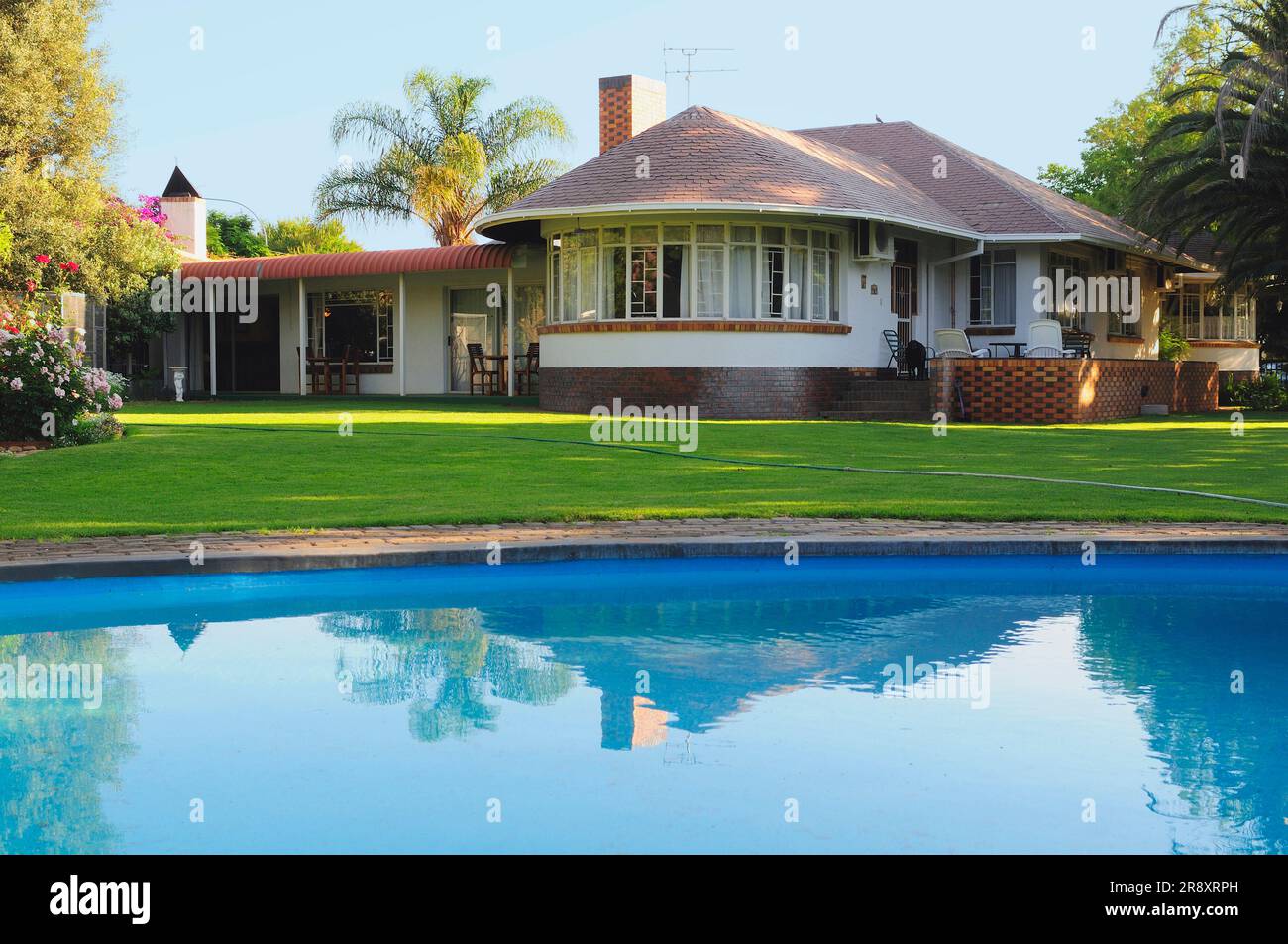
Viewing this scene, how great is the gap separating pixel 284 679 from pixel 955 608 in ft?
14.5

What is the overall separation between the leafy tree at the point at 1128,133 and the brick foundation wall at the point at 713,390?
1710 centimetres

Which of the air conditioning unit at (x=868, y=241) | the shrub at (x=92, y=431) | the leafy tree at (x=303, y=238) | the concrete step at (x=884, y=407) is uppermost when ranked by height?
the leafy tree at (x=303, y=238)

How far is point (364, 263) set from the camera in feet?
98.9

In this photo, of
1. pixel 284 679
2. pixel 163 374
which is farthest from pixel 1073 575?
pixel 163 374

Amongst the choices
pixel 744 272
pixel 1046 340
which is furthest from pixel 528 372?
pixel 1046 340

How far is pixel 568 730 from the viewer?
608cm

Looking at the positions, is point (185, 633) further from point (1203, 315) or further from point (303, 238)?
point (303, 238)

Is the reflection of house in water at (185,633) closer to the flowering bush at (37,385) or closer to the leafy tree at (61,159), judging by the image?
the flowering bush at (37,385)

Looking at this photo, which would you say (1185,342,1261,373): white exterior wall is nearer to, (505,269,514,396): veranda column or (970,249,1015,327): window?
(970,249,1015,327): window

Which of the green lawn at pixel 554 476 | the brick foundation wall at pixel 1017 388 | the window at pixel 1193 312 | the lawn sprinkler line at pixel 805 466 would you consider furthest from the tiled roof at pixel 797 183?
the lawn sprinkler line at pixel 805 466

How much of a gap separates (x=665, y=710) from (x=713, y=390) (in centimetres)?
1727

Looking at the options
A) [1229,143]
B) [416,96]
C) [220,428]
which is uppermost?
[416,96]

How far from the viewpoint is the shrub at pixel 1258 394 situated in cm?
3328
